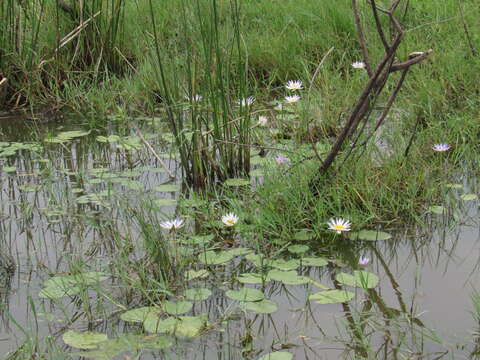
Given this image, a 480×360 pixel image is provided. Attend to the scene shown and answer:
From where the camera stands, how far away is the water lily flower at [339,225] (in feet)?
7.38

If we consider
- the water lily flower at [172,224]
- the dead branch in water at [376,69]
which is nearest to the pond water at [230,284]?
the water lily flower at [172,224]

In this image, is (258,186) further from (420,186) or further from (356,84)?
(356,84)

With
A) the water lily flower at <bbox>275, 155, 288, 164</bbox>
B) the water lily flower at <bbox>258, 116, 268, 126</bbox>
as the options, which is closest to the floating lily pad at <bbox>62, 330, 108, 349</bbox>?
the water lily flower at <bbox>275, 155, 288, 164</bbox>

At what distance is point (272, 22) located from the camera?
4395 mm

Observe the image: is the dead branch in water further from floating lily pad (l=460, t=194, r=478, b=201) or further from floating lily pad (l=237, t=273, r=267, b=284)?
floating lily pad (l=237, t=273, r=267, b=284)

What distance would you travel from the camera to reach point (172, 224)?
226 cm

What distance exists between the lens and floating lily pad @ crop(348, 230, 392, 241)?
7.54 feet

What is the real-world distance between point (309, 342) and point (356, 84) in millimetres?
1931

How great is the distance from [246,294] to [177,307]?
0.18m

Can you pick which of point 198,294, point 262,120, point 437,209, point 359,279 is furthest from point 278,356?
point 262,120

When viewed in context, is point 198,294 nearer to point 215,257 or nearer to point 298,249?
point 215,257

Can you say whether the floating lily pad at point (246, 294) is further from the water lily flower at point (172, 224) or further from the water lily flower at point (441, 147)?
the water lily flower at point (441, 147)

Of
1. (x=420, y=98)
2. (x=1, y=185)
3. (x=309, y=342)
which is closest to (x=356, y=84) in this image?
(x=420, y=98)

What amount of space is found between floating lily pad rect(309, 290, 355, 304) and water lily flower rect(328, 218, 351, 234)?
0.30m
